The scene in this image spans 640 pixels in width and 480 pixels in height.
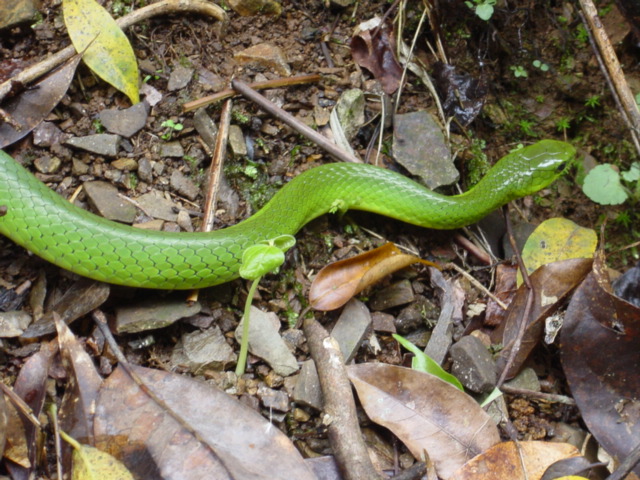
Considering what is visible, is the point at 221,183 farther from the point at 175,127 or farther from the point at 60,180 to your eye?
the point at 60,180

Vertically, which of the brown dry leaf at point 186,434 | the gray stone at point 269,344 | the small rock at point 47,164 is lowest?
the gray stone at point 269,344

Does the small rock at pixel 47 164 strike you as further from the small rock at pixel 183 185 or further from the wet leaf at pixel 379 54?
the wet leaf at pixel 379 54

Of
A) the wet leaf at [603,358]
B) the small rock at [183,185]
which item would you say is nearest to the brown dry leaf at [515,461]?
the wet leaf at [603,358]

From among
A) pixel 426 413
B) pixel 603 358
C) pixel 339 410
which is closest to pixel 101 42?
pixel 339 410

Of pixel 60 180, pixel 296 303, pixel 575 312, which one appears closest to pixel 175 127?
pixel 60 180

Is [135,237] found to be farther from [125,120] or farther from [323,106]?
[323,106]

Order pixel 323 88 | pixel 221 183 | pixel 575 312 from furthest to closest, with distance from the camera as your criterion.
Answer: pixel 323 88, pixel 221 183, pixel 575 312
